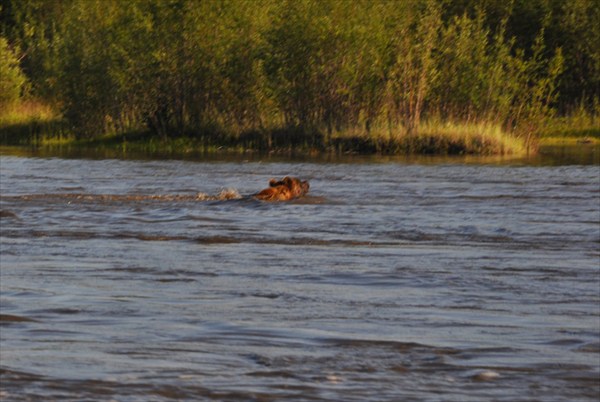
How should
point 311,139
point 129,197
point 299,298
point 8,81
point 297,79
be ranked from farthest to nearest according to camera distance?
1. point 8,81
2. point 297,79
3. point 311,139
4. point 129,197
5. point 299,298

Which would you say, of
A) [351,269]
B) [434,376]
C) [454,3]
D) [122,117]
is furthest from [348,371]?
[454,3]

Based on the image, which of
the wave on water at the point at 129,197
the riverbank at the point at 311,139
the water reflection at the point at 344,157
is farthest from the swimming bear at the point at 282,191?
the riverbank at the point at 311,139

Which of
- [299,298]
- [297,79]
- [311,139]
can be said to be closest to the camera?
[299,298]

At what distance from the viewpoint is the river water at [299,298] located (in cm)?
656

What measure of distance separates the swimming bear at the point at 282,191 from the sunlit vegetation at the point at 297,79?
53.4ft

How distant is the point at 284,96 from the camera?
3844 centimetres

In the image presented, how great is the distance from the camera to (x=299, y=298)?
9.21m

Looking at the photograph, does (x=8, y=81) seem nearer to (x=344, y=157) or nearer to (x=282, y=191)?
(x=344, y=157)

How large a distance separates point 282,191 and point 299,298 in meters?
8.65

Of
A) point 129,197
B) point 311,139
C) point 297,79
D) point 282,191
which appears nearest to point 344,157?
point 311,139

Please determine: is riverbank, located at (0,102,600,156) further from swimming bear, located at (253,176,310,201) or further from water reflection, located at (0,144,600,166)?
swimming bear, located at (253,176,310,201)

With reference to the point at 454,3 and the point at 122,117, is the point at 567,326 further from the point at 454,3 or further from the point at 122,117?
the point at 454,3

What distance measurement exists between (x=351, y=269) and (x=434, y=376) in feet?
13.8

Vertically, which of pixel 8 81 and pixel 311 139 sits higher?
pixel 8 81
